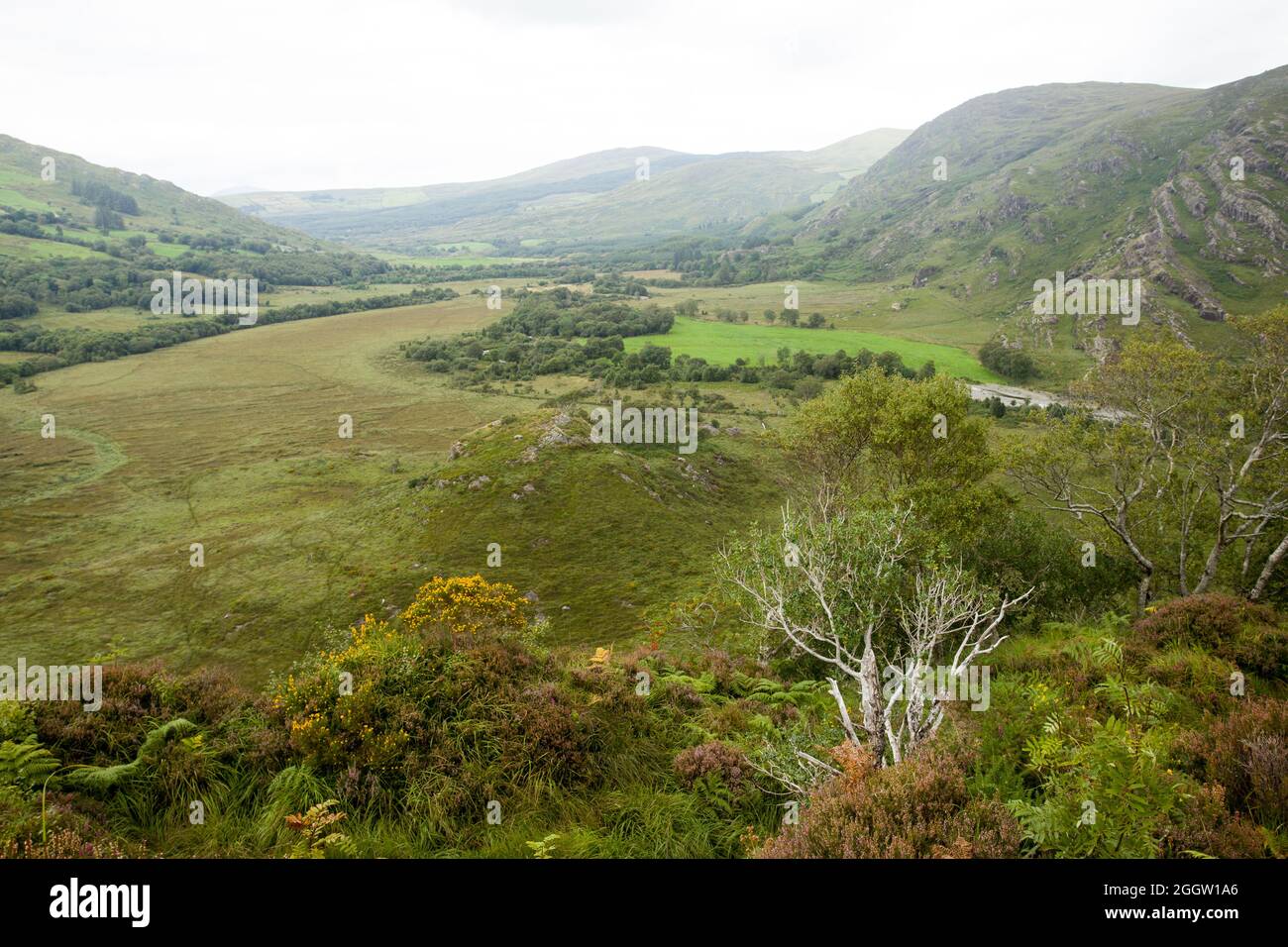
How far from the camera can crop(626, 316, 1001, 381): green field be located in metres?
125

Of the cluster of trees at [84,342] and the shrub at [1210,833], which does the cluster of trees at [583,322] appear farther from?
the shrub at [1210,833]

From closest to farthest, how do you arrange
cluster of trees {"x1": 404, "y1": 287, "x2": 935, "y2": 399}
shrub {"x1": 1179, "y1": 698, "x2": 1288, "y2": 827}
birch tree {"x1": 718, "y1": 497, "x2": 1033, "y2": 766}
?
shrub {"x1": 1179, "y1": 698, "x2": 1288, "y2": 827}, birch tree {"x1": 718, "y1": 497, "x2": 1033, "y2": 766}, cluster of trees {"x1": 404, "y1": 287, "x2": 935, "y2": 399}

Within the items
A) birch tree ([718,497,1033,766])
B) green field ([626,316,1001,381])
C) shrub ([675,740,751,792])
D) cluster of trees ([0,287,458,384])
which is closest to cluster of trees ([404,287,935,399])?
green field ([626,316,1001,381])

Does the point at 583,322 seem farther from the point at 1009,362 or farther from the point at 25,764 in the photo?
the point at 25,764

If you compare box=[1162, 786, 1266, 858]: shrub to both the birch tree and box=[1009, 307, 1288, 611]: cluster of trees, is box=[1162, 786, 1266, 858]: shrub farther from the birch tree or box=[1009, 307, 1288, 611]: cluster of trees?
box=[1009, 307, 1288, 611]: cluster of trees

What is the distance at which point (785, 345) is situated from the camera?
446ft

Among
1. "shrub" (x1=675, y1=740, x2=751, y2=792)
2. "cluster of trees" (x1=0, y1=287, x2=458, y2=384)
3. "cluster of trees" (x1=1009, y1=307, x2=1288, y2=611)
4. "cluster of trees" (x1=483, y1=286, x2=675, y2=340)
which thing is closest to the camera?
"shrub" (x1=675, y1=740, x2=751, y2=792)

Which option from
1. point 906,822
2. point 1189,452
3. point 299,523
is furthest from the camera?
point 299,523

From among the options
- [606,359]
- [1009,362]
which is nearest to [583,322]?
[606,359]

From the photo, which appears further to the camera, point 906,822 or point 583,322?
point 583,322

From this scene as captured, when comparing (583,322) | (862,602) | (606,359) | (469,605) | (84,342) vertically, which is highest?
(583,322)

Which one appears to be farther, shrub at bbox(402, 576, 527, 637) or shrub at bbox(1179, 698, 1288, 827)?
shrub at bbox(402, 576, 527, 637)

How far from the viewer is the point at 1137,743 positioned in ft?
19.2
